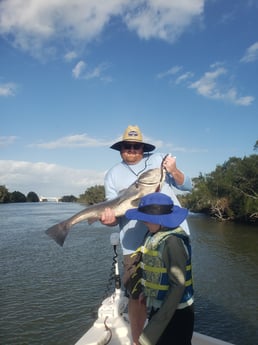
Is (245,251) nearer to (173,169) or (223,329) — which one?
(223,329)

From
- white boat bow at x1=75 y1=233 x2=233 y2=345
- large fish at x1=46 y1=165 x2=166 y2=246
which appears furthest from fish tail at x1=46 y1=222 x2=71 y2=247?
white boat bow at x1=75 y1=233 x2=233 y2=345

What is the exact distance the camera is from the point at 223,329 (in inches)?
415

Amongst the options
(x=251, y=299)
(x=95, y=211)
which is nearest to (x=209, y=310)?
(x=251, y=299)

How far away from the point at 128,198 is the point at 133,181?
1.41 feet

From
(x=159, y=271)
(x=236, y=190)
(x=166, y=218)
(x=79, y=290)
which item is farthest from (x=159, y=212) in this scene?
(x=236, y=190)

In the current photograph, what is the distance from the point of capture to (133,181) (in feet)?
15.5

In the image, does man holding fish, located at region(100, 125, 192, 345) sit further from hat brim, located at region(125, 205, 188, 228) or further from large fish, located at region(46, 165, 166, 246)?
hat brim, located at region(125, 205, 188, 228)

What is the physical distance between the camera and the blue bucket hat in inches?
136

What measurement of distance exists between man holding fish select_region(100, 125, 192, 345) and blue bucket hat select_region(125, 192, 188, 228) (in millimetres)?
663

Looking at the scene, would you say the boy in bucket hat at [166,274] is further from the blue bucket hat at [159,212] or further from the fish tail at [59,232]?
the fish tail at [59,232]

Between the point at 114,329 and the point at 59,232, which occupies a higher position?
the point at 59,232

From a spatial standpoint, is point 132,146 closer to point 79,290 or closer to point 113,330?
point 113,330

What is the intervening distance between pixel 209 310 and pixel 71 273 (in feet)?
24.2

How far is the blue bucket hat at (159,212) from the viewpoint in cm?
346
